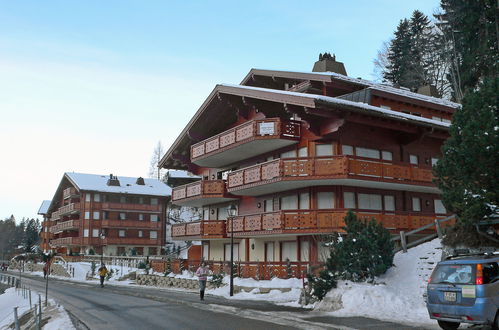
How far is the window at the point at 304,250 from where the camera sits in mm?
27484

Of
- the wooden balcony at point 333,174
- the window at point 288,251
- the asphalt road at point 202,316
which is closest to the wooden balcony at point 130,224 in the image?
Answer: the wooden balcony at point 333,174

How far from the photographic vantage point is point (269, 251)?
31.0 meters

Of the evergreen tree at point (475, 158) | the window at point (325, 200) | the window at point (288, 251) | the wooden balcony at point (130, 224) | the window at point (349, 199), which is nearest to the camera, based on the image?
the evergreen tree at point (475, 158)

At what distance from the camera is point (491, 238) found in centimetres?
1800

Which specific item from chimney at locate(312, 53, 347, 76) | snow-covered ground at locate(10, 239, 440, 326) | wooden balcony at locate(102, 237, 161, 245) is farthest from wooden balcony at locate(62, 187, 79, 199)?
snow-covered ground at locate(10, 239, 440, 326)

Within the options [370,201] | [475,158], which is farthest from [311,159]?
[475,158]

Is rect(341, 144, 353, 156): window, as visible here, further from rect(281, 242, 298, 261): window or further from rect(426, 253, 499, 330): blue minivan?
rect(426, 253, 499, 330): blue minivan

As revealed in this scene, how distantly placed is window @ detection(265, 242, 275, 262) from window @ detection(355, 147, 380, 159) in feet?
24.9

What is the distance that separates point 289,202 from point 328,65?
11660 millimetres

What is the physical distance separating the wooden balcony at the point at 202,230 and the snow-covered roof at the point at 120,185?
4057 centimetres

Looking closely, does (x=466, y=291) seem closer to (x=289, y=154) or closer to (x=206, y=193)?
(x=289, y=154)

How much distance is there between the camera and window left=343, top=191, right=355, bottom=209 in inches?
1089

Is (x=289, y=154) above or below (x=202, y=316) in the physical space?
above

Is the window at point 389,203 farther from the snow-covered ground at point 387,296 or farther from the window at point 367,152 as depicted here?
the snow-covered ground at point 387,296
